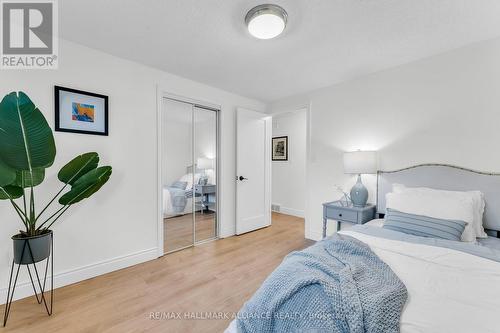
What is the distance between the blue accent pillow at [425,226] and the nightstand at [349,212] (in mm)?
505

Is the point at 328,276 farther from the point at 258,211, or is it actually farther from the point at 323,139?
the point at 258,211

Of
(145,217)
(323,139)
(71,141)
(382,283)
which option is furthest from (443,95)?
(71,141)

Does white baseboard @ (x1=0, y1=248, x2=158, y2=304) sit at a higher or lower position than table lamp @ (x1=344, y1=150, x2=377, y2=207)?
lower

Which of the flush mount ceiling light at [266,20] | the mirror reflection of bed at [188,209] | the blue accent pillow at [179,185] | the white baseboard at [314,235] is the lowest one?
the white baseboard at [314,235]

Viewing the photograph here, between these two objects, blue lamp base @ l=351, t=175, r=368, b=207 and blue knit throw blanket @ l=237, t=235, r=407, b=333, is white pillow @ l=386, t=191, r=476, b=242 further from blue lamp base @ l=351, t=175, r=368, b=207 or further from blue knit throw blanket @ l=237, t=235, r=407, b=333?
blue knit throw blanket @ l=237, t=235, r=407, b=333

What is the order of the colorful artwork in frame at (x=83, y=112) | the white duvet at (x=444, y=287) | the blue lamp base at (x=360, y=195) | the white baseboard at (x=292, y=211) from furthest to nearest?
1. the white baseboard at (x=292, y=211)
2. the blue lamp base at (x=360, y=195)
3. the colorful artwork in frame at (x=83, y=112)
4. the white duvet at (x=444, y=287)

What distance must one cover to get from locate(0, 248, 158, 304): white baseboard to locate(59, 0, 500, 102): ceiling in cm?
224

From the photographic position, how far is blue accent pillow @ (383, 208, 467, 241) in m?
1.74

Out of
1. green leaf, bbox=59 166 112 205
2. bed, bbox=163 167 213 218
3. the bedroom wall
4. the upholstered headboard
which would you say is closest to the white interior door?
bed, bbox=163 167 213 218

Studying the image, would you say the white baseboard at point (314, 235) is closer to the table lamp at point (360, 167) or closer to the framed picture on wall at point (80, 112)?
the table lamp at point (360, 167)

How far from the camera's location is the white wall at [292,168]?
491 cm

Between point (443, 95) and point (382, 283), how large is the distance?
2.29 meters

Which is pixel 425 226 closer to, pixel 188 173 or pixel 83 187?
pixel 188 173

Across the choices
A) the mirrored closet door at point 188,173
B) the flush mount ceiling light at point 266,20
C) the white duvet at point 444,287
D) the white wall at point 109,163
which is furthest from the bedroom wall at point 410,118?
the white wall at point 109,163
